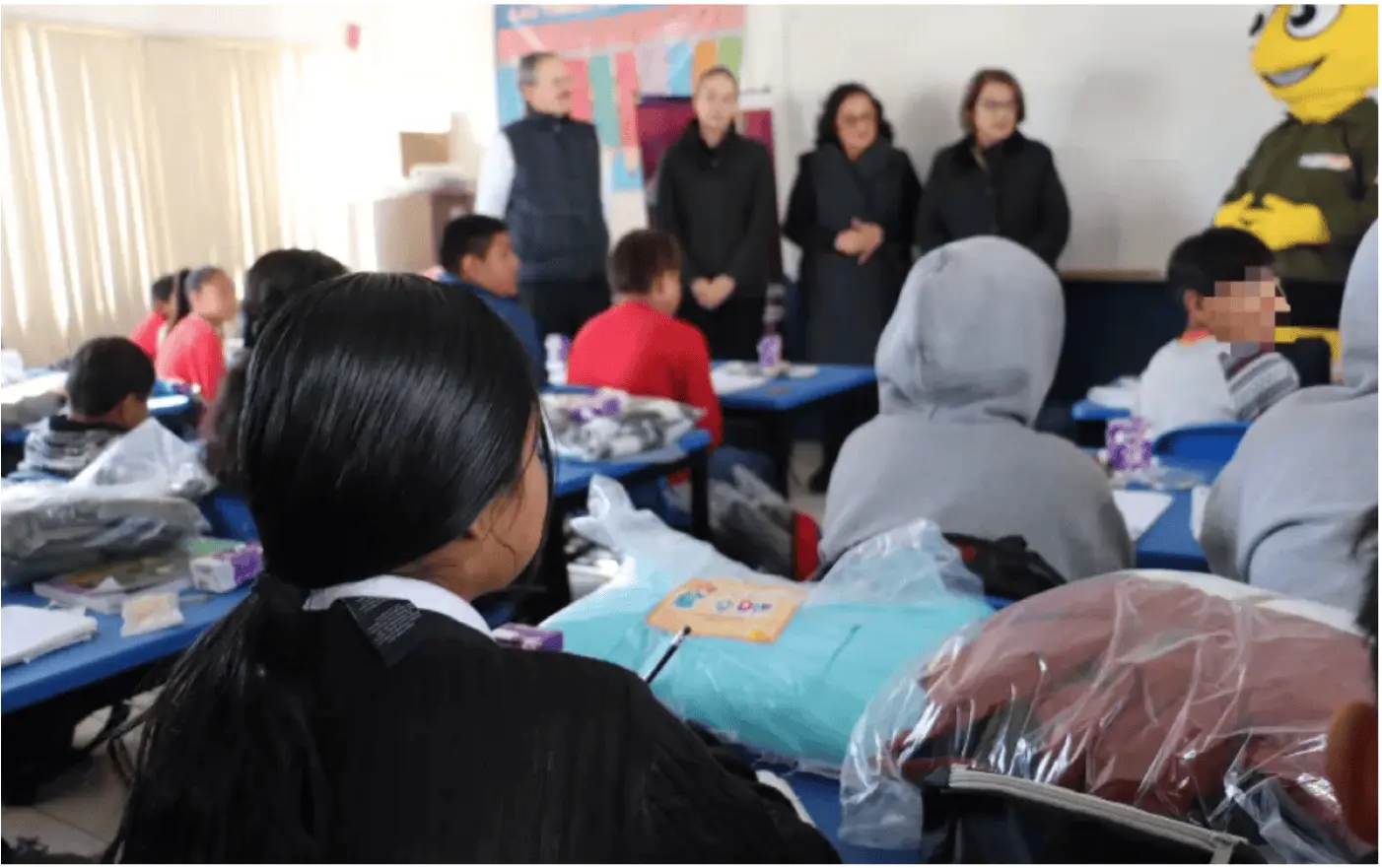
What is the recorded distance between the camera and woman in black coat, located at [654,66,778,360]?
477 centimetres

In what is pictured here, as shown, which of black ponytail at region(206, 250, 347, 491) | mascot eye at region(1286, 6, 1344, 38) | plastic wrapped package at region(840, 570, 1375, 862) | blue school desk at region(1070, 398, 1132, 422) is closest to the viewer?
plastic wrapped package at region(840, 570, 1375, 862)

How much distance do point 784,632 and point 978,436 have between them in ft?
2.24

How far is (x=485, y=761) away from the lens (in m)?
0.71

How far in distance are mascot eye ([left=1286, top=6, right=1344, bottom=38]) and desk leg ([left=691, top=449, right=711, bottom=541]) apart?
249cm

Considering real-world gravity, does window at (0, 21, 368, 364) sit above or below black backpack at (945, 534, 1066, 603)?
above

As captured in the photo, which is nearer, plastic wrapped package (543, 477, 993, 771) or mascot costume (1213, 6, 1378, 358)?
plastic wrapped package (543, 477, 993, 771)

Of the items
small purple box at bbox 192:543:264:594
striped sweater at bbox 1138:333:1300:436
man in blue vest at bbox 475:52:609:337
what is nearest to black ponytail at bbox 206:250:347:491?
small purple box at bbox 192:543:264:594

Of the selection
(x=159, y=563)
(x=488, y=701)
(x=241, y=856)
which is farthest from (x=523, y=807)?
(x=159, y=563)

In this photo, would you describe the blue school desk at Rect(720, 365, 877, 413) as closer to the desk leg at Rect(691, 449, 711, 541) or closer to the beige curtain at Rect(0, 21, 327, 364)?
the desk leg at Rect(691, 449, 711, 541)

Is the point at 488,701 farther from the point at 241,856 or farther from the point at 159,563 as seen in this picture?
the point at 159,563

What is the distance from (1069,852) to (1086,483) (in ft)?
3.20

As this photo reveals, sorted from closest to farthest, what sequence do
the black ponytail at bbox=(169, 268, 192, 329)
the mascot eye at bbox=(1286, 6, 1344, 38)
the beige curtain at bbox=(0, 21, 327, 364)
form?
the mascot eye at bbox=(1286, 6, 1344, 38) < the black ponytail at bbox=(169, 268, 192, 329) < the beige curtain at bbox=(0, 21, 327, 364)

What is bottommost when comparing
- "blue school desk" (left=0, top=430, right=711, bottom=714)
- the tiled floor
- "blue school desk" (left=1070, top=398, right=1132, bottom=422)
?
the tiled floor

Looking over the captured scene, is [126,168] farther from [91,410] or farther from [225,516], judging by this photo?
[225,516]
